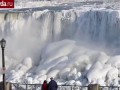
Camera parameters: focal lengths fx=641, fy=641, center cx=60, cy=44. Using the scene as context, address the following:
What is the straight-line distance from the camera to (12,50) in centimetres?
3941

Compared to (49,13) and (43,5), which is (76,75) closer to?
(49,13)

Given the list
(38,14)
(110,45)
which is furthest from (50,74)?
(38,14)

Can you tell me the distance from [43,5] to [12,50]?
1161 cm

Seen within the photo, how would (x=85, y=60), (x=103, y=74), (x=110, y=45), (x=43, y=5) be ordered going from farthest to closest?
(x=43, y=5)
(x=110, y=45)
(x=85, y=60)
(x=103, y=74)

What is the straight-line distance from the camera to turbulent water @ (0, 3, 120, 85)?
32969mm

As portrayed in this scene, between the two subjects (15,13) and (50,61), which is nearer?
(50,61)

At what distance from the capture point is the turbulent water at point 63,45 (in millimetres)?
32969

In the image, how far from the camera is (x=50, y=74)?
33188mm

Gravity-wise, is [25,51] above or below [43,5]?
Answer: below

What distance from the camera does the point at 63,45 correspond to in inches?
1479

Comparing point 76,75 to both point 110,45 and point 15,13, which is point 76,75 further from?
point 15,13

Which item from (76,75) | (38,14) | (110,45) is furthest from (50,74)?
(38,14)

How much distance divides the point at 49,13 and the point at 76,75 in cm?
802

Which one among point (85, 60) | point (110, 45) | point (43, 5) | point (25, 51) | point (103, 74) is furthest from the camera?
point (43, 5)
